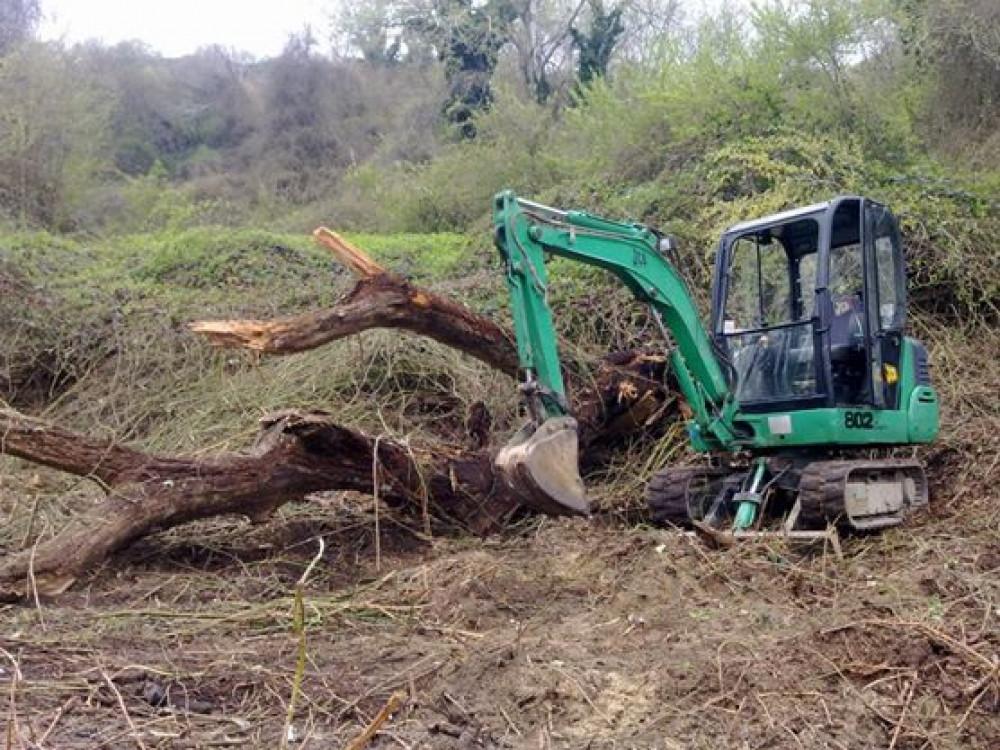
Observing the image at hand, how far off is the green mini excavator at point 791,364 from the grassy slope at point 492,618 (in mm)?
395

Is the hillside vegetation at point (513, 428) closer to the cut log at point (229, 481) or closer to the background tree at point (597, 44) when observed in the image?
the background tree at point (597, 44)

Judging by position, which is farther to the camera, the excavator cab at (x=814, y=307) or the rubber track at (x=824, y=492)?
the excavator cab at (x=814, y=307)

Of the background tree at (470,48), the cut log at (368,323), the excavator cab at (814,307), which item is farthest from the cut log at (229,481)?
the background tree at (470,48)

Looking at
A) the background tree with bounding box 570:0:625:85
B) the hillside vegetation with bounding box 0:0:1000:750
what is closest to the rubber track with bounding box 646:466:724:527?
Answer: the hillside vegetation with bounding box 0:0:1000:750

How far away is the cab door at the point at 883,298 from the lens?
6184 mm

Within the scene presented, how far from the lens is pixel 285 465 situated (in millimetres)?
5887

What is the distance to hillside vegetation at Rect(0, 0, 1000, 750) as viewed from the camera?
142 inches

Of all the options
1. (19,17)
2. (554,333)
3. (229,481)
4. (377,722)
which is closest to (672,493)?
(554,333)

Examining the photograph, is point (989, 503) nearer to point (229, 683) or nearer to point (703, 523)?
point (703, 523)

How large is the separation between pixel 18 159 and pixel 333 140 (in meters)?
11.8

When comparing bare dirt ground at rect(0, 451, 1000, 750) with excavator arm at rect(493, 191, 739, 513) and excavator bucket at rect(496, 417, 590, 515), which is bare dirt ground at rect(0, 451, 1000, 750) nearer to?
excavator bucket at rect(496, 417, 590, 515)

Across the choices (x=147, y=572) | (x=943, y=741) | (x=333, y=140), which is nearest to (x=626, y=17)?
(x=333, y=140)

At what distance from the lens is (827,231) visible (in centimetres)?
603

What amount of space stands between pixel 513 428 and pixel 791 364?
2541mm
